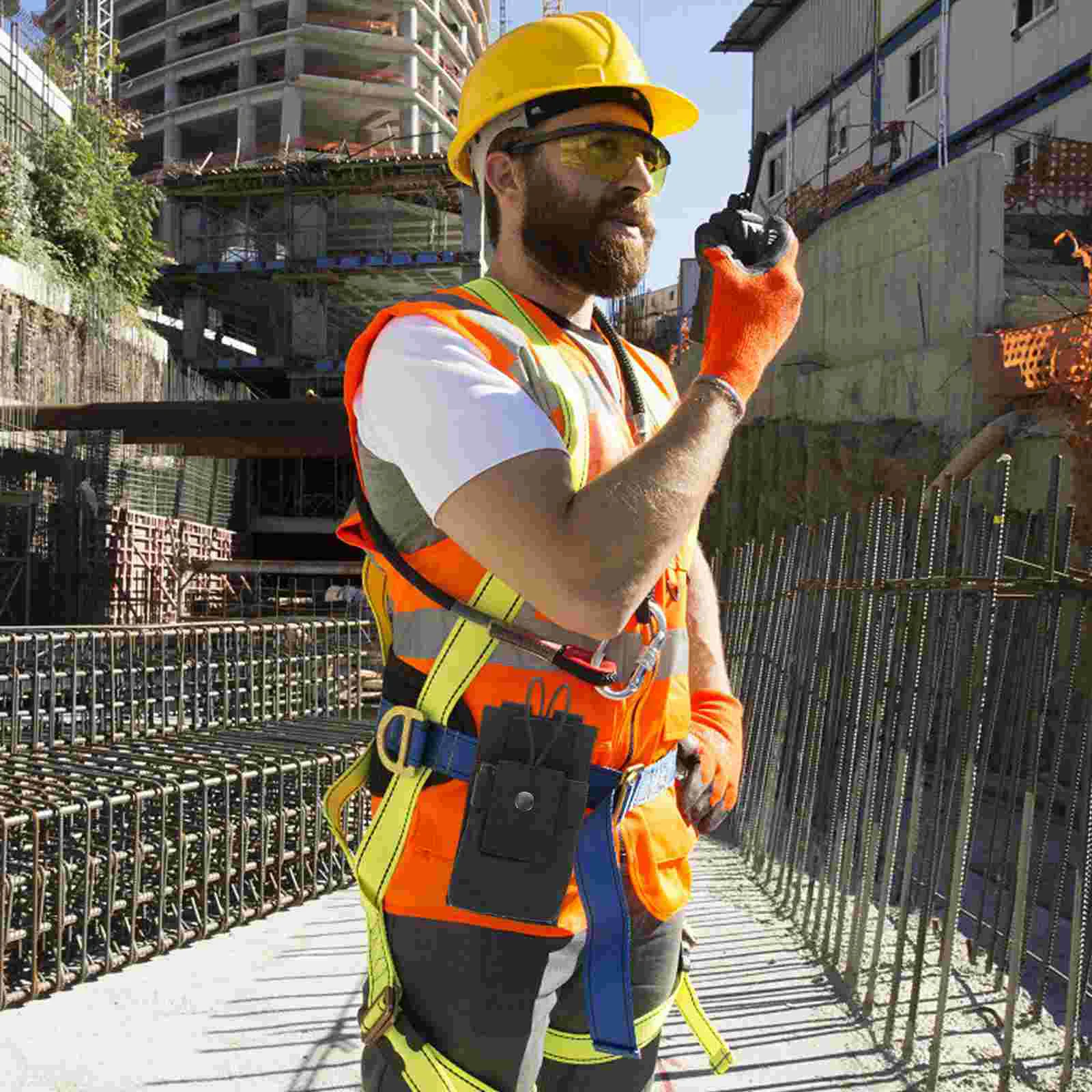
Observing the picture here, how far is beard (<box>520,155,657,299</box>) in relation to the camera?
2.21m

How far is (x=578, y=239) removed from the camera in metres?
2.21

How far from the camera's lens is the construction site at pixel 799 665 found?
4492 millimetres

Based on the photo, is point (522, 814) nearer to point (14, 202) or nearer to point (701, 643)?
point (701, 643)

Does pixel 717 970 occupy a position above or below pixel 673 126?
below

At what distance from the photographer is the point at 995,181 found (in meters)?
13.3

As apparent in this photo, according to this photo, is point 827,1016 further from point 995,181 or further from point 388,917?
point 995,181

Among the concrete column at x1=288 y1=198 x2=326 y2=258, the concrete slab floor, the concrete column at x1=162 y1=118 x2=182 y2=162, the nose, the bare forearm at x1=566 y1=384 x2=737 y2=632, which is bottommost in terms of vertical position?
the concrete slab floor

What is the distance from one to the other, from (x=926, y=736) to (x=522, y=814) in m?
3.31

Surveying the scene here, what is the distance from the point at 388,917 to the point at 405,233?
159ft

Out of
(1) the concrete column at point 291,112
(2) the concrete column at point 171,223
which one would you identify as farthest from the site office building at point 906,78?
(1) the concrete column at point 291,112

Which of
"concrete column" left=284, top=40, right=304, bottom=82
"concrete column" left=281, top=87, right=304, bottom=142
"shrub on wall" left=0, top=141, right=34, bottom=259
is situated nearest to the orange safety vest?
"shrub on wall" left=0, top=141, right=34, bottom=259

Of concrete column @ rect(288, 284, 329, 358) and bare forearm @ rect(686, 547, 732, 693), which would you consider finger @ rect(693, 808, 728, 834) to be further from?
concrete column @ rect(288, 284, 329, 358)

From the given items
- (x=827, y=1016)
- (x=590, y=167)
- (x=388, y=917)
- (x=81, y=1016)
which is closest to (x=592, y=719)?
(x=388, y=917)

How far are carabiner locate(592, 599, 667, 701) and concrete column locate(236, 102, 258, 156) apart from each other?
198 feet
